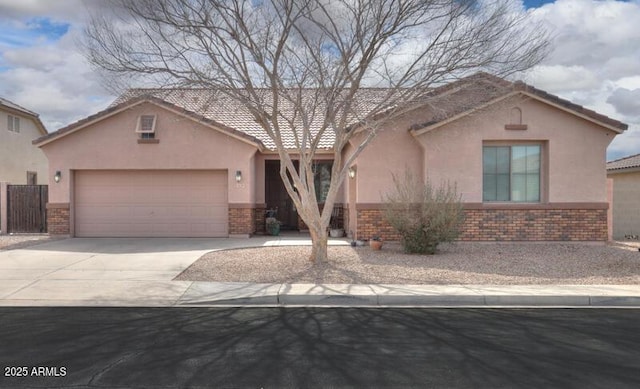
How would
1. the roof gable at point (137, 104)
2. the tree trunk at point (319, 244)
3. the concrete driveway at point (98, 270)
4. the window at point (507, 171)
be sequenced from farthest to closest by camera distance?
the roof gable at point (137, 104), the window at point (507, 171), the tree trunk at point (319, 244), the concrete driveway at point (98, 270)

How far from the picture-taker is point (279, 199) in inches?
840

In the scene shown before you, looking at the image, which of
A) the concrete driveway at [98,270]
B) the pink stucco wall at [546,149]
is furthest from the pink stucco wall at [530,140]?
the concrete driveway at [98,270]

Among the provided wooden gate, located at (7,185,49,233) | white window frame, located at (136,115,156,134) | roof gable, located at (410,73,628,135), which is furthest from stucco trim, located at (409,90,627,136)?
wooden gate, located at (7,185,49,233)

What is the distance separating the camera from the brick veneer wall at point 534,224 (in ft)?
48.4

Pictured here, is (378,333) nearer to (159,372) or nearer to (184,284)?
(159,372)

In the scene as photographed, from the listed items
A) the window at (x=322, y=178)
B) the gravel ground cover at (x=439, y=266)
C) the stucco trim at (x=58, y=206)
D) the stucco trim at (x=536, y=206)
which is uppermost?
the window at (x=322, y=178)

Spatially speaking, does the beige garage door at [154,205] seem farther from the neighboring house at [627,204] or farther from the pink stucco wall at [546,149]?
the neighboring house at [627,204]

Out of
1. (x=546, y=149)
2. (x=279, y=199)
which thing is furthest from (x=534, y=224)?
(x=279, y=199)

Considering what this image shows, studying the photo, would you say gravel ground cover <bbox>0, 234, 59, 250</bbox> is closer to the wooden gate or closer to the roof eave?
the wooden gate

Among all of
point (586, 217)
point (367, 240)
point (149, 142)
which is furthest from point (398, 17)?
point (149, 142)

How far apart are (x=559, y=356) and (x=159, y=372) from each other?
4.48m

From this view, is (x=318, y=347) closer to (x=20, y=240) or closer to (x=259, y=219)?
(x=259, y=219)

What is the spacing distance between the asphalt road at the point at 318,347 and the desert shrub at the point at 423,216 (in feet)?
14.6

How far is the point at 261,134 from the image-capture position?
19234 millimetres
